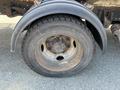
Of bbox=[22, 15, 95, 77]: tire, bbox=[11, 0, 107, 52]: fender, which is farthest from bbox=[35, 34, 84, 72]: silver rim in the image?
bbox=[11, 0, 107, 52]: fender

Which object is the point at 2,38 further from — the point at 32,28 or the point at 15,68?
the point at 32,28

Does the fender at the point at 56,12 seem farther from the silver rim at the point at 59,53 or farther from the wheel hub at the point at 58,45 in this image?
the wheel hub at the point at 58,45

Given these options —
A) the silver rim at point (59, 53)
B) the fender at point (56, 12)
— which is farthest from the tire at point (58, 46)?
the fender at point (56, 12)

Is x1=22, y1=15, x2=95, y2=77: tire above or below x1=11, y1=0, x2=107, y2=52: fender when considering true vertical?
below

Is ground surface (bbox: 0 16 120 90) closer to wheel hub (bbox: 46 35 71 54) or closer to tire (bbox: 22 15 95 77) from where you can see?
tire (bbox: 22 15 95 77)

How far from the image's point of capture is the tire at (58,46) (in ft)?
13.1

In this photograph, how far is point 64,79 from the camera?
416cm

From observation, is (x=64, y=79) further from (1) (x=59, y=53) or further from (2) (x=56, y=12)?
(2) (x=56, y=12)

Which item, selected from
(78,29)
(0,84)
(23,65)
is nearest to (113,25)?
(78,29)

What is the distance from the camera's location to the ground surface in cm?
400

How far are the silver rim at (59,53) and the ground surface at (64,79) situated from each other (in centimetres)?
18

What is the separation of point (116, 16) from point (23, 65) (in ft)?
5.11

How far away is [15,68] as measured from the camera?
14.6 ft

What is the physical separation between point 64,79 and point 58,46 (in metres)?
0.47
